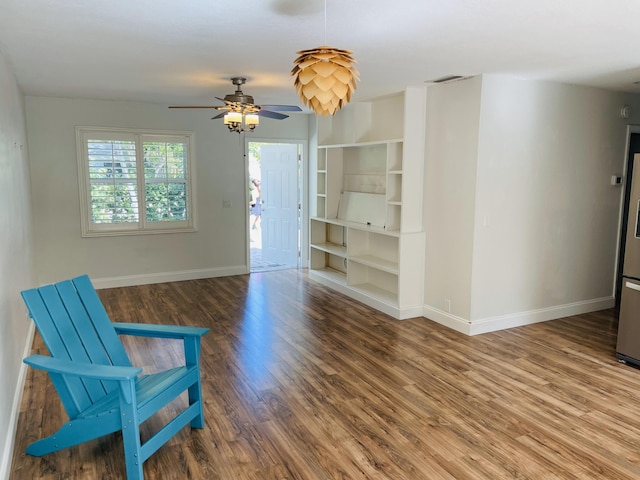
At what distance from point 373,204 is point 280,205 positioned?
89.4 inches

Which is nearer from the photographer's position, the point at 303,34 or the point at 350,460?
the point at 350,460

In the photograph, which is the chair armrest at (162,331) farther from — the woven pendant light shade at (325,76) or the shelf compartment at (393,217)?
the shelf compartment at (393,217)

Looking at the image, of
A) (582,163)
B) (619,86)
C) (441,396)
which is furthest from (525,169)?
(441,396)

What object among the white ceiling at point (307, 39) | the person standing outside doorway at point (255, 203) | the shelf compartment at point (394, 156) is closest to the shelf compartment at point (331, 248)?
the shelf compartment at point (394, 156)

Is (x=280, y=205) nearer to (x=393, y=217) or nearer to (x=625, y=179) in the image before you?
(x=393, y=217)

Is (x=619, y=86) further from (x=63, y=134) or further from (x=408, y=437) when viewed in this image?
(x=63, y=134)

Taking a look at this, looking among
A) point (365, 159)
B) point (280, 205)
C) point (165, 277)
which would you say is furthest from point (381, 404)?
point (280, 205)

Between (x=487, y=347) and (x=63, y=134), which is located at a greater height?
(x=63, y=134)

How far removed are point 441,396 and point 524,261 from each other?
2023 millimetres

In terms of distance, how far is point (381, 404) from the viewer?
3096 mm

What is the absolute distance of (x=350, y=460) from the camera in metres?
2.50

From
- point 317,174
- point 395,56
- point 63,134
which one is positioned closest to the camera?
point 395,56

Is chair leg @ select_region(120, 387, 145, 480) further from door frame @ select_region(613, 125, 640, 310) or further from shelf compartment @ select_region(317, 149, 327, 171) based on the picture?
door frame @ select_region(613, 125, 640, 310)

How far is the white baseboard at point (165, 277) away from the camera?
20.2ft
